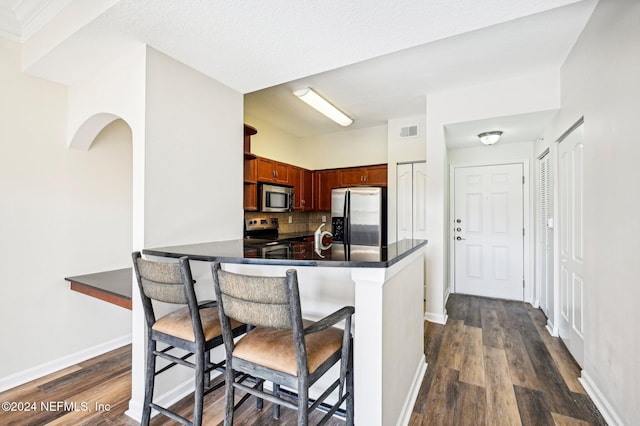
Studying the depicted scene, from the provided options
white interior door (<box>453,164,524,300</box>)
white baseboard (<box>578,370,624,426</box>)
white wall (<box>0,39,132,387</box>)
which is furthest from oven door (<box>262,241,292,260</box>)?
white interior door (<box>453,164,524,300</box>)

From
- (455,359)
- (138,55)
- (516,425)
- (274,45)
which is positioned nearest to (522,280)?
(455,359)

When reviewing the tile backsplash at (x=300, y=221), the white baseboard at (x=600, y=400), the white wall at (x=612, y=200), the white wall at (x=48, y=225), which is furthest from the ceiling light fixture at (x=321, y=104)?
the white baseboard at (x=600, y=400)

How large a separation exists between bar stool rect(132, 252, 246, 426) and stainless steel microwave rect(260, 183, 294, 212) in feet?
7.84

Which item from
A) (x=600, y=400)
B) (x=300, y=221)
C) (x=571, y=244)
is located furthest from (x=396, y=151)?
(x=600, y=400)

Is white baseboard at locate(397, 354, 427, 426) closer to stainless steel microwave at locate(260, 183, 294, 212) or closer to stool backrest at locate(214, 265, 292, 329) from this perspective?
stool backrest at locate(214, 265, 292, 329)

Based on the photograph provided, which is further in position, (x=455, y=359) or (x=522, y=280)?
(x=522, y=280)

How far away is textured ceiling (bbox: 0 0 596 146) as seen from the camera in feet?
5.34

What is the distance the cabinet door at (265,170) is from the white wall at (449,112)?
7.07ft

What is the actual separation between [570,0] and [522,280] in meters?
3.73

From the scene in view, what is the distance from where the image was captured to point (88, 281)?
2.36 m

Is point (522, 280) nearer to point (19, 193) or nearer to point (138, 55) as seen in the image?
point (138, 55)

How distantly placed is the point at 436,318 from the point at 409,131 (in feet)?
8.46

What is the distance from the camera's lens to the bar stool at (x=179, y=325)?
1.45m

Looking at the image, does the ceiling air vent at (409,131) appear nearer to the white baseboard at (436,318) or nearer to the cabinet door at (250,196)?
the cabinet door at (250,196)
